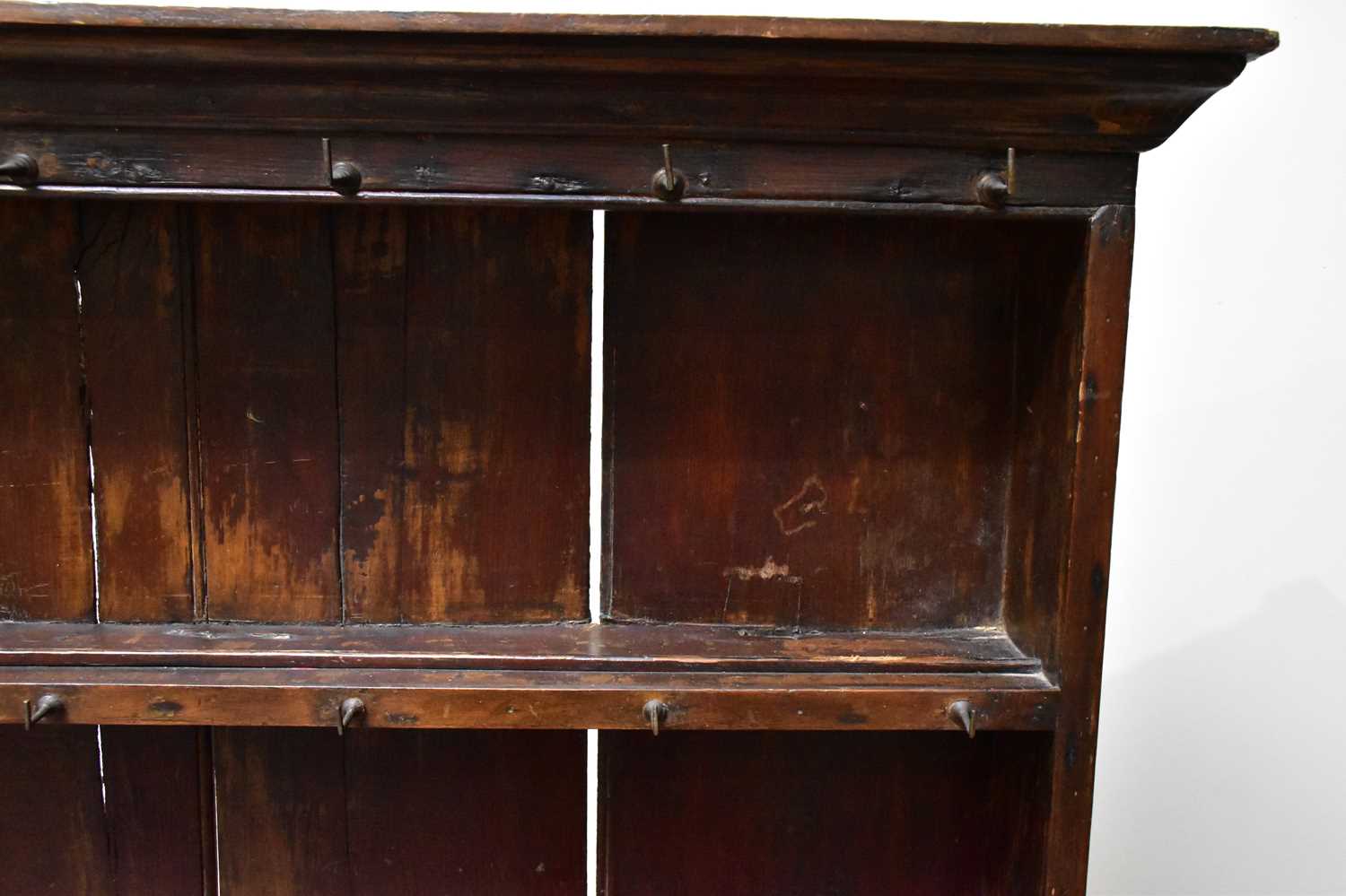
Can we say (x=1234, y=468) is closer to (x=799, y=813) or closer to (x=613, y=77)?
(x=799, y=813)

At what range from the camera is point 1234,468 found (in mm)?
1221

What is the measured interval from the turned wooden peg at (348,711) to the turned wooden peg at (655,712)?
0.22 meters

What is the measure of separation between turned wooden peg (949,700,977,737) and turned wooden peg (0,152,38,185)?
797 mm

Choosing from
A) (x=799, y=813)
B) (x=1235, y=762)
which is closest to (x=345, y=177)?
(x=799, y=813)

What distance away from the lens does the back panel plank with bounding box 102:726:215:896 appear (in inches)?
42.3

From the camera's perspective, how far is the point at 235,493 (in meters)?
1.02

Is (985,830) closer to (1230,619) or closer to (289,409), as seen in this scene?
(1230,619)

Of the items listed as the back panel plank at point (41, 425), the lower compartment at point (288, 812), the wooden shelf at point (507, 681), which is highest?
the back panel plank at point (41, 425)

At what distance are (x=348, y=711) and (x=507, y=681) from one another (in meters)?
0.13

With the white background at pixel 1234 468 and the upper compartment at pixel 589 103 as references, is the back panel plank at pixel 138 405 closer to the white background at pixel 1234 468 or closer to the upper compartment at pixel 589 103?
the upper compartment at pixel 589 103

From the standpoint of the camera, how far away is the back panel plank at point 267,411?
0.99 m

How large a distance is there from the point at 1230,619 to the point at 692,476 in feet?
2.15

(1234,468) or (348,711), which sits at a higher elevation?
(1234,468)

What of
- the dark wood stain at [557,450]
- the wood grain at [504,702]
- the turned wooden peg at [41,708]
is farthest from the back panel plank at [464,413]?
the turned wooden peg at [41,708]
